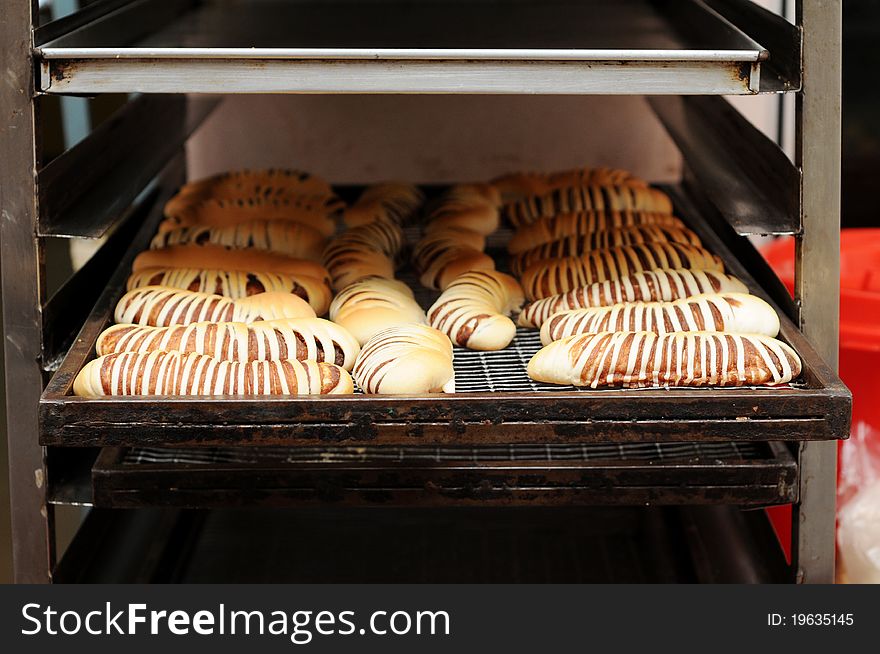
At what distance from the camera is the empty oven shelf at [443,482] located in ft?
4.84

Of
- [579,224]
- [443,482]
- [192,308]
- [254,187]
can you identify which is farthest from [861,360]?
[254,187]

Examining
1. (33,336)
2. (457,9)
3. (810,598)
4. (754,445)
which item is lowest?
(810,598)

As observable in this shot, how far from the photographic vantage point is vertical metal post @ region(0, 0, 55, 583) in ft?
4.60

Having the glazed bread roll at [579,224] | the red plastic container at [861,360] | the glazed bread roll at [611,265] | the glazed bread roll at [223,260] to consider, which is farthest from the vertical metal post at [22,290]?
the red plastic container at [861,360]

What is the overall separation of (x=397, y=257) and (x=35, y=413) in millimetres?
856

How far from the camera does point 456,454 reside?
5.39 feet

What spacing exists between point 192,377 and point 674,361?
0.60 meters

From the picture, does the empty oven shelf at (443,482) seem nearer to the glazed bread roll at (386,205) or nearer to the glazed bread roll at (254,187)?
the glazed bread roll at (386,205)

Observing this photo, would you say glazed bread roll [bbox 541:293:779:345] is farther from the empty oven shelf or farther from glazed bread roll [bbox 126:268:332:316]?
glazed bread roll [bbox 126:268:332:316]

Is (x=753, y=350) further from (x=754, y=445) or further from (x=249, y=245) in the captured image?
(x=249, y=245)

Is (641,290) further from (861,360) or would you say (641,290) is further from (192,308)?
(192,308)

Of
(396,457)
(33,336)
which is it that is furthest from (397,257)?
(33,336)

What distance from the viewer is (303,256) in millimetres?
2061

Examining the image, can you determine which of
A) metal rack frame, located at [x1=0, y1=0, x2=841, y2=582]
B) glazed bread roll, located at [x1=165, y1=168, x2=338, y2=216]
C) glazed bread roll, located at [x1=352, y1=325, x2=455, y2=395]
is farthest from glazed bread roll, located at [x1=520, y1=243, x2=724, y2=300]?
glazed bread roll, located at [x1=165, y1=168, x2=338, y2=216]
